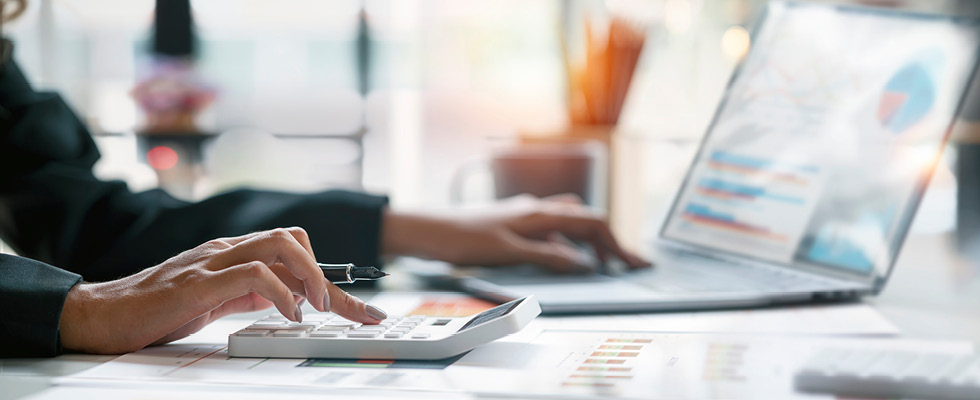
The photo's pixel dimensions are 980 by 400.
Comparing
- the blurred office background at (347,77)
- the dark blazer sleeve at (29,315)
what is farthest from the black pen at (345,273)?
the blurred office background at (347,77)

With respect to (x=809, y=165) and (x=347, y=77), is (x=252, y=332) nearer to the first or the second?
(x=809, y=165)

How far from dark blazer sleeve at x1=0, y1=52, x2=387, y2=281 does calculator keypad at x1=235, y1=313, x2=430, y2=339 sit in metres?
0.15

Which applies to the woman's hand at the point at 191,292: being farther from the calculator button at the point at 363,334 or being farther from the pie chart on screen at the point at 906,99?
the pie chart on screen at the point at 906,99

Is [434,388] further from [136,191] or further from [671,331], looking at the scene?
[136,191]

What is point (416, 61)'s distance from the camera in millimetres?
3111

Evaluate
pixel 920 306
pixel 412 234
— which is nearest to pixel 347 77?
pixel 412 234

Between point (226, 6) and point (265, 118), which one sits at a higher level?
point (226, 6)

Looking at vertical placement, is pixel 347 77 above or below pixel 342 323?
above

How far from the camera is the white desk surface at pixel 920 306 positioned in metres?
0.29

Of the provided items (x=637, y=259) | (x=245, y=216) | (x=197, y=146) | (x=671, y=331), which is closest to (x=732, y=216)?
(x=637, y=259)

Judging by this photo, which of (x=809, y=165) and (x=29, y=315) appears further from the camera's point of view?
(x=809, y=165)

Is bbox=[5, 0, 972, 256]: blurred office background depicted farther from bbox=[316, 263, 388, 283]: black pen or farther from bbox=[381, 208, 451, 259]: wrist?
bbox=[316, 263, 388, 283]: black pen

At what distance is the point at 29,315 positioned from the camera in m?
0.31

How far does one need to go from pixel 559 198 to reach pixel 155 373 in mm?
503
